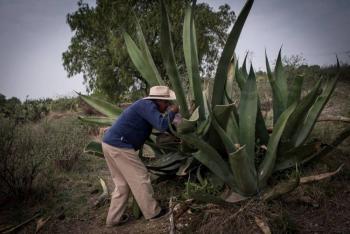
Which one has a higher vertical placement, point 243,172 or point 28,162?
point 28,162

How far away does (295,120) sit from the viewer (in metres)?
3.82

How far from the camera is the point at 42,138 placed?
24.9 ft

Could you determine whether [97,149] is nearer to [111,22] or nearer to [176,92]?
[176,92]

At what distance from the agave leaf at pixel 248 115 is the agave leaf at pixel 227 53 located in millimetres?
239

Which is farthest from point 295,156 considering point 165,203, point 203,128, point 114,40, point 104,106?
point 114,40

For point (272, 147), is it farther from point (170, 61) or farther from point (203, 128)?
point (170, 61)

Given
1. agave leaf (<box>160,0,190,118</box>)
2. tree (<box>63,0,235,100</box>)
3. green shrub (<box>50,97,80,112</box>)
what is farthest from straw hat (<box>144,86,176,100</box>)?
green shrub (<box>50,97,80,112</box>)

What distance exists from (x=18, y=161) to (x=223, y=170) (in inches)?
139

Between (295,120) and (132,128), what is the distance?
1819 millimetres

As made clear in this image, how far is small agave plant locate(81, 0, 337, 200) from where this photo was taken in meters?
3.37

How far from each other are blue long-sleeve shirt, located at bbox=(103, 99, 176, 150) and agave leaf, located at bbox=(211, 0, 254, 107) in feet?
2.47

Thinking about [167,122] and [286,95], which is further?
[286,95]

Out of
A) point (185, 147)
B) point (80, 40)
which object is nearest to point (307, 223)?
point (185, 147)

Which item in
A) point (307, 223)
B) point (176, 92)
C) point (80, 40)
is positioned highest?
point (80, 40)
